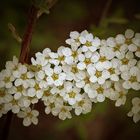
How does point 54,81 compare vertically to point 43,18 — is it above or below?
below

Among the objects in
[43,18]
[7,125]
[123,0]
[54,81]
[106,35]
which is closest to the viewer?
[54,81]

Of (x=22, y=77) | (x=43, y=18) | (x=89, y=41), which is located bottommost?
(x=22, y=77)

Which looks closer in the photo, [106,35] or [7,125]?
[7,125]

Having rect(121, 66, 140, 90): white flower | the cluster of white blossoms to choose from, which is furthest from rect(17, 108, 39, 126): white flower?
rect(121, 66, 140, 90): white flower

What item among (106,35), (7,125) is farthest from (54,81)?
(106,35)

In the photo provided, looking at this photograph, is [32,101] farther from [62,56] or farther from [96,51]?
[96,51]

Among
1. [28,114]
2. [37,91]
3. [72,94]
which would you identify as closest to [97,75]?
[72,94]

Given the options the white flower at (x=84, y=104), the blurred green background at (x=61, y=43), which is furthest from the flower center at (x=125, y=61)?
the blurred green background at (x=61, y=43)

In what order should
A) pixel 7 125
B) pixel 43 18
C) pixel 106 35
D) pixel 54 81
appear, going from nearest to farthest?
1. pixel 54 81
2. pixel 7 125
3. pixel 106 35
4. pixel 43 18
